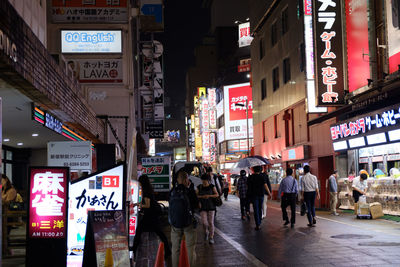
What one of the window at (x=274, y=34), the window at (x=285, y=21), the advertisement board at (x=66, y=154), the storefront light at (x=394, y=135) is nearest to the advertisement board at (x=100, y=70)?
the advertisement board at (x=66, y=154)

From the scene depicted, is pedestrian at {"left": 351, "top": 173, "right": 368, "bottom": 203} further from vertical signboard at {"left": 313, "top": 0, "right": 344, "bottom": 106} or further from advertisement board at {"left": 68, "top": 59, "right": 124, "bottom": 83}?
advertisement board at {"left": 68, "top": 59, "right": 124, "bottom": 83}

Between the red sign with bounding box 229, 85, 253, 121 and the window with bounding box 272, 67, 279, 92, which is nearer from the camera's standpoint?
the window with bounding box 272, 67, 279, 92

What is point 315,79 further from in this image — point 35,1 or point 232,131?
point 232,131

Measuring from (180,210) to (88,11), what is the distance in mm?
12282

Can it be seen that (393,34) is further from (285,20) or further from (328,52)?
(285,20)

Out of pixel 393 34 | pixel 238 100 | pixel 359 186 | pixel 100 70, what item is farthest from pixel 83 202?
pixel 238 100

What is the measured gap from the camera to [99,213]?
7031 millimetres

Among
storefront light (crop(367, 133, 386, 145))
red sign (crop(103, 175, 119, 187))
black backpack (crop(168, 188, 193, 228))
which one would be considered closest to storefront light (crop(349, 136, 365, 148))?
storefront light (crop(367, 133, 386, 145))

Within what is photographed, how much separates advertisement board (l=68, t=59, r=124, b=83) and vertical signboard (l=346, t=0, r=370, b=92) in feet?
33.0

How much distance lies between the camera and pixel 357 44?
69.3 ft

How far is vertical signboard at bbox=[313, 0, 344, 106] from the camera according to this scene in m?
21.9

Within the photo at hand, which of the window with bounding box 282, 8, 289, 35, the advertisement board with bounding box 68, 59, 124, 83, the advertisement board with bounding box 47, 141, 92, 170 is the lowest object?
the advertisement board with bounding box 47, 141, 92, 170

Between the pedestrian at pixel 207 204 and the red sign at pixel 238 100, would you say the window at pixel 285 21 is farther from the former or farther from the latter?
the red sign at pixel 238 100

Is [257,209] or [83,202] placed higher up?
[83,202]
